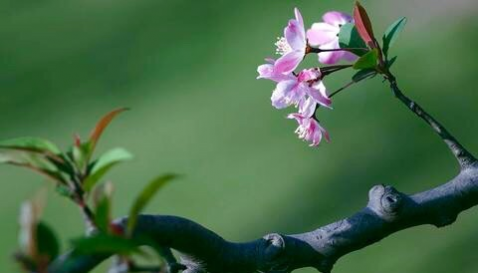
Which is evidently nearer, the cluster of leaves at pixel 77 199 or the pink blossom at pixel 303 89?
the cluster of leaves at pixel 77 199

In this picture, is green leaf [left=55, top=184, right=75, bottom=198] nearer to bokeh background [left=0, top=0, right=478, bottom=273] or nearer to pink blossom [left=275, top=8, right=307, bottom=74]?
pink blossom [left=275, top=8, right=307, bottom=74]

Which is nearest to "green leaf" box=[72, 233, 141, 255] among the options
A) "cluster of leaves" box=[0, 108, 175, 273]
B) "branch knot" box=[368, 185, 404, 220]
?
"cluster of leaves" box=[0, 108, 175, 273]

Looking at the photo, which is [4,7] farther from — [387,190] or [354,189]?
[387,190]

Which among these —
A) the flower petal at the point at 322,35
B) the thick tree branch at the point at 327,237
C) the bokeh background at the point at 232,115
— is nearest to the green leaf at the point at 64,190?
the thick tree branch at the point at 327,237

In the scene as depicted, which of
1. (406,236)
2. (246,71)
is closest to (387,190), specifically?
(406,236)

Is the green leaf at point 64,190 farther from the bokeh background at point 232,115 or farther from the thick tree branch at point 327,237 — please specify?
the bokeh background at point 232,115
